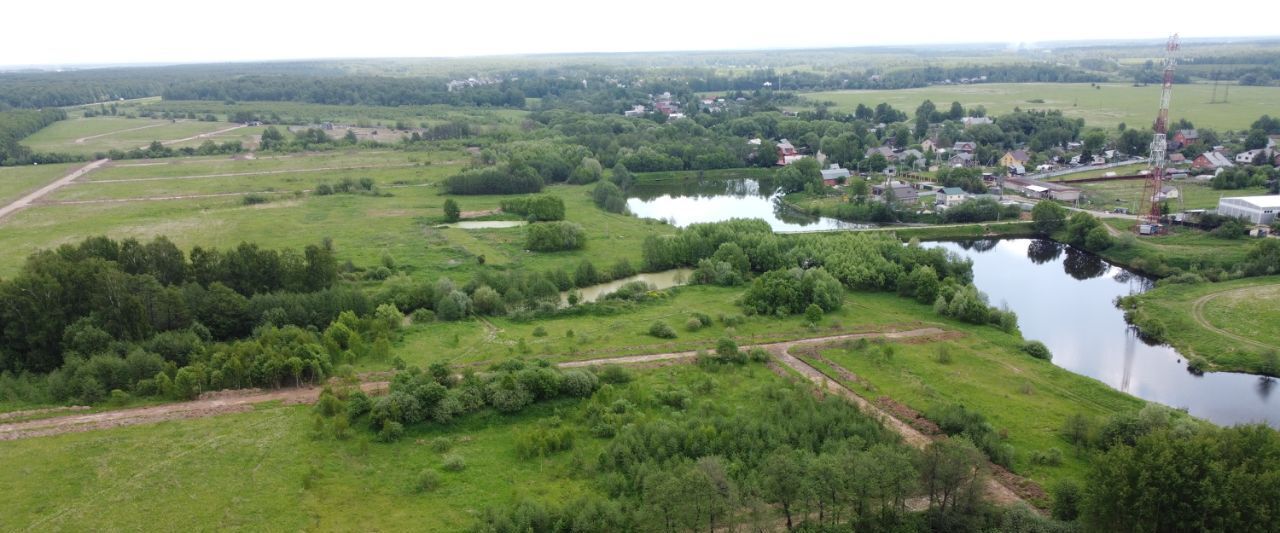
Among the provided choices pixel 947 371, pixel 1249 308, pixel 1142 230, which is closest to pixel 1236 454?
pixel 947 371

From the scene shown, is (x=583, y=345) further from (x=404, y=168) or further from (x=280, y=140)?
(x=280, y=140)

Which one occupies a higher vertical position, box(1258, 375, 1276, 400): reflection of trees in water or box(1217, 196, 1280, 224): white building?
box(1217, 196, 1280, 224): white building

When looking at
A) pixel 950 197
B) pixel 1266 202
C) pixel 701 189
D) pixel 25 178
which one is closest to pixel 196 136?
pixel 25 178

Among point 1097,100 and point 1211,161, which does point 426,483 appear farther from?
point 1097,100

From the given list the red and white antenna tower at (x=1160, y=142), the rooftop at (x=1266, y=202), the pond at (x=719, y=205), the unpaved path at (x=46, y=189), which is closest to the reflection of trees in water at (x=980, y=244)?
the pond at (x=719, y=205)

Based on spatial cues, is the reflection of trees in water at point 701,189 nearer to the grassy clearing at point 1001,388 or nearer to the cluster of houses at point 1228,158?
the cluster of houses at point 1228,158

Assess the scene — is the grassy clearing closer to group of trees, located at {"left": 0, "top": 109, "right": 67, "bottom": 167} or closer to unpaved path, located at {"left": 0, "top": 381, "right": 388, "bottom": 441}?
unpaved path, located at {"left": 0, "top": 381, "right": 388, "bottom": 441}

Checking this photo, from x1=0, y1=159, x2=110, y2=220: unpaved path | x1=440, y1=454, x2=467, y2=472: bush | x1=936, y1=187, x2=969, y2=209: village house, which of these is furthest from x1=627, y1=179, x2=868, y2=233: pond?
x1=0, y1=159, x2=110, y2=220: unpaved path
